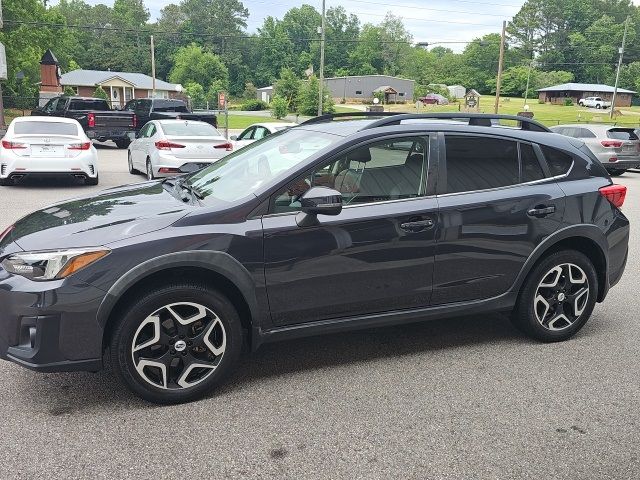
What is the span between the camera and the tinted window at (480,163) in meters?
4.05

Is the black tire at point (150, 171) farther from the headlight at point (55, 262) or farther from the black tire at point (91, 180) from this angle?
the headlight at point (55, 262)

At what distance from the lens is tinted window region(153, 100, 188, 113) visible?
23.1m

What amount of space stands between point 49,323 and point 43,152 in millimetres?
9395

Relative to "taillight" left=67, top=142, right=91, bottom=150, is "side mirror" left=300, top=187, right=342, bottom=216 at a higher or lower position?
higher

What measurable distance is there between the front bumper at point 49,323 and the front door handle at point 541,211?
9.65 ft

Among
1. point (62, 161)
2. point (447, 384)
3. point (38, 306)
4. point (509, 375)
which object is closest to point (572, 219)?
point (509, 375)

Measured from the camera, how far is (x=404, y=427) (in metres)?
3.19

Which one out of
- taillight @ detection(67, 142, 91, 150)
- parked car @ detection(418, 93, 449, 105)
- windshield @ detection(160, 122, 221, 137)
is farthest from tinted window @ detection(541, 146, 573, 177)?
parked car @ detection(418, 93, 449, 105)

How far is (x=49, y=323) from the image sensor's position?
120 inches

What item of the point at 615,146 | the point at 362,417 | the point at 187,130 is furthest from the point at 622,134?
the point at 362,417

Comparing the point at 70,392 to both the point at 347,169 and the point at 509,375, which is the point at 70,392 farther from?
the point at 509,375

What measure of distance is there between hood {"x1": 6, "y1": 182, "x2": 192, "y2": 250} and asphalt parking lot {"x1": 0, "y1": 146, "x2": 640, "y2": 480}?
0.95m

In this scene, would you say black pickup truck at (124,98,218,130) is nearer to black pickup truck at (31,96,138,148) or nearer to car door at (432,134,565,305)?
black pickup truck at (31,96,138,148)

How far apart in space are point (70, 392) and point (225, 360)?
0.97m
